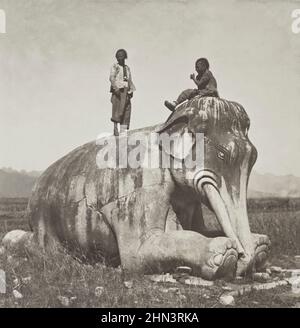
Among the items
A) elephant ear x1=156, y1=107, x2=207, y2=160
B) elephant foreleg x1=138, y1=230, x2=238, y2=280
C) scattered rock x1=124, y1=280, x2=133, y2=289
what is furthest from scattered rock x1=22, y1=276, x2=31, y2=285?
elephant ear x1=156, y1=107, x2=207, y2=160

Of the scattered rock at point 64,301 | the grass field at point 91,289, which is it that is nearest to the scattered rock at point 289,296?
the grass field at point 91,289

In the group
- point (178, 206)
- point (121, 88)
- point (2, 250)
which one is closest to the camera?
point (178, 206)

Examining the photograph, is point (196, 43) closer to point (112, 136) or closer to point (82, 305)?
point (112, 136)

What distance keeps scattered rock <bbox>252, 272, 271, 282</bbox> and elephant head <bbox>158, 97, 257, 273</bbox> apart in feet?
1.00

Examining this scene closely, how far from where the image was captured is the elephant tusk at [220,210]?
291 inches

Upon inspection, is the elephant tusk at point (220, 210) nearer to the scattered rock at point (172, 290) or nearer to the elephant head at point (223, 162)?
the elephant head at point (223, 162)

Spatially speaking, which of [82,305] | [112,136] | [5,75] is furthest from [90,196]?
[5,75]

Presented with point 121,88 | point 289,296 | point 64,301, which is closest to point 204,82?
point 121,88

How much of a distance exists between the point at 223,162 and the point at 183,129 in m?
0.74

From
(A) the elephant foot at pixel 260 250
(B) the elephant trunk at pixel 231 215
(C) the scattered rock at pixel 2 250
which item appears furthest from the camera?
(C) the scattered rock at pixel 2 250

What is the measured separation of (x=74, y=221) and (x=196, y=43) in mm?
5530

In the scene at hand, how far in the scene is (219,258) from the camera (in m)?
7.01

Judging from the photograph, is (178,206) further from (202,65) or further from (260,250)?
(202,65)

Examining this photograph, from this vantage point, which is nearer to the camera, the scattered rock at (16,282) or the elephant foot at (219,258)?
the elephant foot at (219,258)
